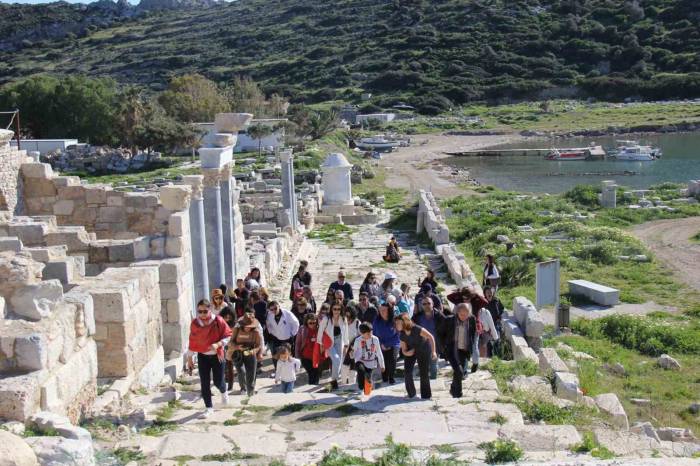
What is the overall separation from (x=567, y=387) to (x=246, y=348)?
370 cm

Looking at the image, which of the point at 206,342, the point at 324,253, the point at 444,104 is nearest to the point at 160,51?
the point at 444,104

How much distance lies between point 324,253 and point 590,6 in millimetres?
113972

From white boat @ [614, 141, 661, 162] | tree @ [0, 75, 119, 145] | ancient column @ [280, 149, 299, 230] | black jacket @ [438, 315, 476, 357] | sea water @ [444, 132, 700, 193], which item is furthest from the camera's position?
white boat @ [614, 141, 661, 162]

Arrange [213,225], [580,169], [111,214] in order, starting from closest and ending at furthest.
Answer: [213,225], [111,214], [580,169]

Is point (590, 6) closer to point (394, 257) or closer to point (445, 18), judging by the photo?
point (445, 18)

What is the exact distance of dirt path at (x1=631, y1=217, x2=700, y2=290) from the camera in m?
20.5

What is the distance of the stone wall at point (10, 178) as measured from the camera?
1336 cm

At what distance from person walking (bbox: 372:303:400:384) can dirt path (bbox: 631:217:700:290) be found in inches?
438

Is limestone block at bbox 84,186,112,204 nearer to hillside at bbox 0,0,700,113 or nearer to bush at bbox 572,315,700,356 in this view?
bush at bbox 572,315,700,356

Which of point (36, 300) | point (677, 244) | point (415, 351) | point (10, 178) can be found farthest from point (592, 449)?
point (677, 244)

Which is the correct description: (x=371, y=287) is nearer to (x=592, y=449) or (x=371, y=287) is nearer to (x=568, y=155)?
(x=592, y=449)

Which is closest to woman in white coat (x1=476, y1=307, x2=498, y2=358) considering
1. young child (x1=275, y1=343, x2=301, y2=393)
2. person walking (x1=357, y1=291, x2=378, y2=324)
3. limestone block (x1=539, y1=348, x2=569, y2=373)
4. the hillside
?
limestone block (x1=539, y1=348, x2=569, y2=373)

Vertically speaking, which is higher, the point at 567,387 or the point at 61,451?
the point at 61,451

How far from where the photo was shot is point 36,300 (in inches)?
284
